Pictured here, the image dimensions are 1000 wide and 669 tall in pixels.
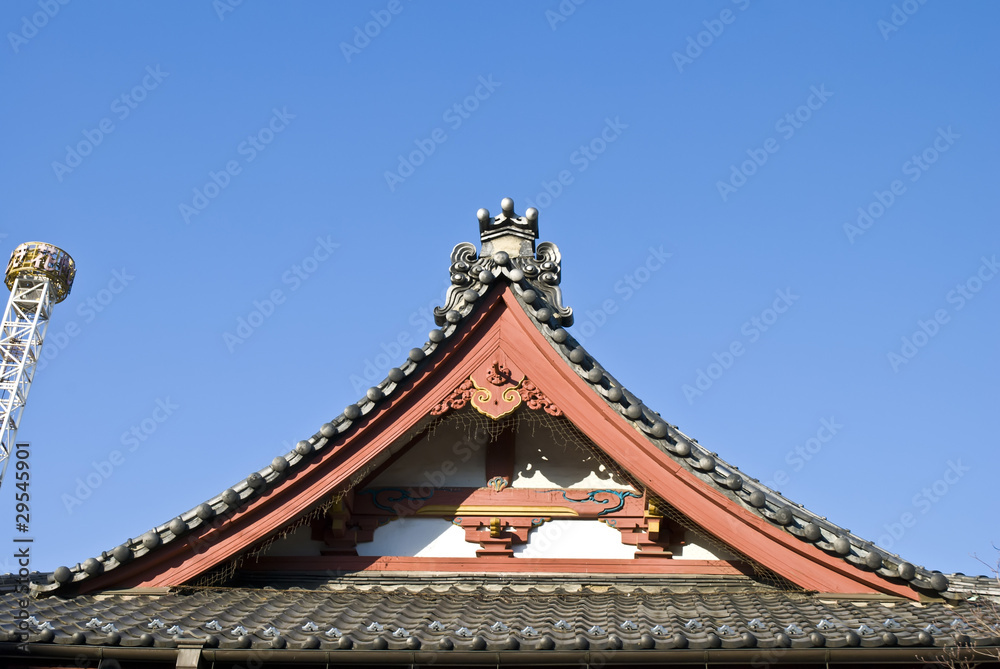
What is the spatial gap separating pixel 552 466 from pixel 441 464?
1035 mm

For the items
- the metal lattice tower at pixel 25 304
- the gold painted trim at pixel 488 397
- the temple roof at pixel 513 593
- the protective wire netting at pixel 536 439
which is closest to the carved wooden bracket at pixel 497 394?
the gold painted trim at pixel 488 397

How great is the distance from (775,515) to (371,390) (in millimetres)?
3381

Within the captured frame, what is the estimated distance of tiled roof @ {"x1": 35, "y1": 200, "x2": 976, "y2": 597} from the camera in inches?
279

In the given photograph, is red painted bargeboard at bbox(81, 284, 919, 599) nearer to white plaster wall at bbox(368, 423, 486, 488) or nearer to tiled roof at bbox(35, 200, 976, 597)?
tiled roof at bbox(35, 200, 976, 597)

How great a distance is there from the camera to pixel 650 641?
587 cm

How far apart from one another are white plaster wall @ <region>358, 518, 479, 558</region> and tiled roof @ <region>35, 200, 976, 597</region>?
122 cm

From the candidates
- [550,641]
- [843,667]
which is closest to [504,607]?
[550,641]

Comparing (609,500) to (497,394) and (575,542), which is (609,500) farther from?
(497,394)

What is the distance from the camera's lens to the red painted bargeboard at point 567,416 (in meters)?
7.25

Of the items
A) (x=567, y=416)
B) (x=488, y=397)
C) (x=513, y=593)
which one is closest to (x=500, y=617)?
(x=513, y=593)

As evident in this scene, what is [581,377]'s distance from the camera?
25.6 feet

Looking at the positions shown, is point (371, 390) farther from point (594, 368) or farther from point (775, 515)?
point (775, 515)

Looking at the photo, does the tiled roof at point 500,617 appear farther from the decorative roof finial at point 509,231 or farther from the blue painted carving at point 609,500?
the decorative roof finial at point 509,231

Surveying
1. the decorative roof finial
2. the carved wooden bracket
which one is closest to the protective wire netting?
the carved wooden bracket
